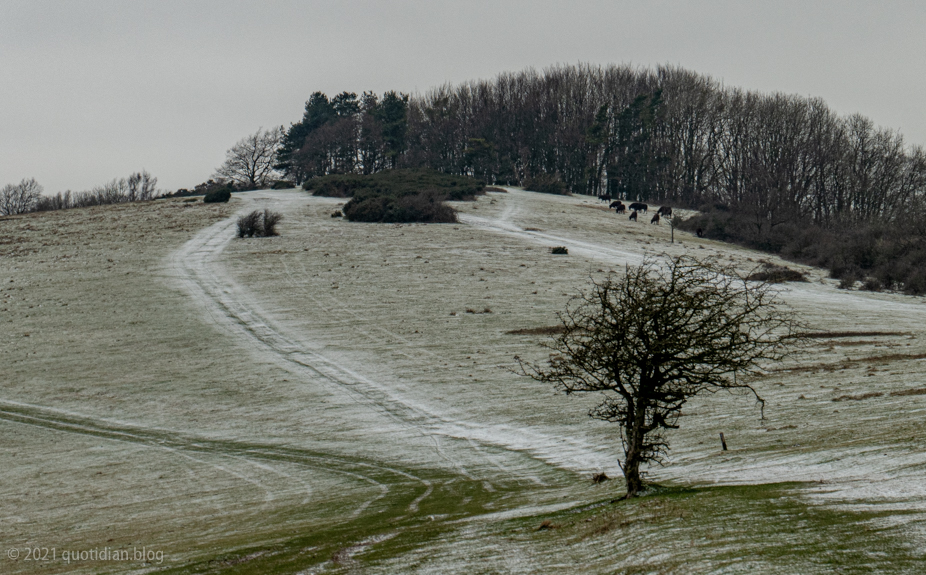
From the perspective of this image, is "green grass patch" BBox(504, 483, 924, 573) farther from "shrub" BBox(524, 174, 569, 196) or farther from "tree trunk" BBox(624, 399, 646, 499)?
"shrub" BBox(524, 174, 569, 196)

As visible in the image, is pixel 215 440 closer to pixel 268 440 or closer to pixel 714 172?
pixel 268 440

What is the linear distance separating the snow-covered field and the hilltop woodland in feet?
162

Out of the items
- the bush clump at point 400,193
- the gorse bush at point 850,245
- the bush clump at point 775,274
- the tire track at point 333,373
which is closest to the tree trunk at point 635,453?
the tire track at point 333,373

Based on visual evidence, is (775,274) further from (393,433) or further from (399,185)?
(399,185)

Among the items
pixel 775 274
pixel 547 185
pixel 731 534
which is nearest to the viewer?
pixel 731 534

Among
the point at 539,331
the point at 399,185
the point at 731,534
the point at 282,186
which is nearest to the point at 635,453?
the point at 731,534

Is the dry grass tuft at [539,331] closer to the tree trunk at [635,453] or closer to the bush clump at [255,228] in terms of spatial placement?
the tree trunk at [635,453]

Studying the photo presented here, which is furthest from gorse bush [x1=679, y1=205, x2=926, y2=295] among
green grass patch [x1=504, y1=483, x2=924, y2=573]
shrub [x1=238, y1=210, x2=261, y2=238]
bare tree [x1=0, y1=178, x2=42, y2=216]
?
bare tree [x1=0, y1=178, x2=42, y2=216]

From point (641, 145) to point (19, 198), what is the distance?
4733 inches

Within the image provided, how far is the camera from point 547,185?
107375 millimetres

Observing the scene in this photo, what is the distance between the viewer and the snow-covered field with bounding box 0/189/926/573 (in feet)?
33.8

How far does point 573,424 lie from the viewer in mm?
22266

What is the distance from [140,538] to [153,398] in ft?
44.5

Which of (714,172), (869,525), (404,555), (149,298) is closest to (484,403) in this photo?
(404,555)
